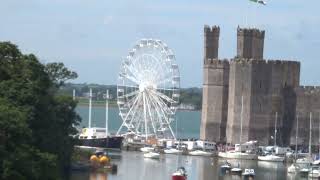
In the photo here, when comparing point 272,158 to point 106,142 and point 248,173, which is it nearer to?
point 106,142

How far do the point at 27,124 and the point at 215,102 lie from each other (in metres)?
68.3

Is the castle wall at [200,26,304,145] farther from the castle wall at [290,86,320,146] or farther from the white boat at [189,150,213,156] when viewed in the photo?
the white boat at [189,150,213,156]

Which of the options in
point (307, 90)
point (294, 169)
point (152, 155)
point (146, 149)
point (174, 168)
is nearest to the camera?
point (174, 168)

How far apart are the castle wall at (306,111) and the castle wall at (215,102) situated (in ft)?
22.8

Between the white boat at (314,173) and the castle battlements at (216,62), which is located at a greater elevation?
the castle battlements at (216,62)

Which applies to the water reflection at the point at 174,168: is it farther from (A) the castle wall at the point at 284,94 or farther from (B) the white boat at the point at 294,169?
(A) the castle wall at the point at 284,94

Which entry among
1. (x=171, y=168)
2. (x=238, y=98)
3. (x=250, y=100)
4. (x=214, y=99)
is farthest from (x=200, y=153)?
(x=171, y=168)

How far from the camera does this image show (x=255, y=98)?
390ft

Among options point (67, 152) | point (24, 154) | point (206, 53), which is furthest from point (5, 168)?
point (206, 53)

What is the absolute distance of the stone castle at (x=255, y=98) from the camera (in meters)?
119

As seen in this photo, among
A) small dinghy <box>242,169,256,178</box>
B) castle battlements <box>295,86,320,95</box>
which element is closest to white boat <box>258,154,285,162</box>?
castle battlements <box>295,86,320,95</box>

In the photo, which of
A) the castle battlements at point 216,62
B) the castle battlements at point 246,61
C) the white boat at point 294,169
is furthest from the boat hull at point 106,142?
the white boat at point 294,169

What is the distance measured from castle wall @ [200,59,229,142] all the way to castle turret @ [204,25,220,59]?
3092 mm

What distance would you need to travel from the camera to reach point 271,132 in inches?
4737
